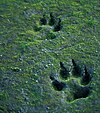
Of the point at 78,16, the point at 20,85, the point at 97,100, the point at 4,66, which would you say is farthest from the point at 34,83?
the point at 78,16

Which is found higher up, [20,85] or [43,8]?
[43,8]

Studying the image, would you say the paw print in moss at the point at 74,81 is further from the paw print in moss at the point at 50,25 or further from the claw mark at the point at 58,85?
the paw print in moss at the point at 50,25

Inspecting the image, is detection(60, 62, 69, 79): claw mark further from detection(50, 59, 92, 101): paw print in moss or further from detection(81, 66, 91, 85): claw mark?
detection(81, 66, 91, 85): claw mark

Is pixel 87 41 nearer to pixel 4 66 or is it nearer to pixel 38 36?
pixel 38 36

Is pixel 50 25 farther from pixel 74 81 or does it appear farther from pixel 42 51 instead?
pixel 74 81

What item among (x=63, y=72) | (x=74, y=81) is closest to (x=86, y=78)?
(x=74, y=81)

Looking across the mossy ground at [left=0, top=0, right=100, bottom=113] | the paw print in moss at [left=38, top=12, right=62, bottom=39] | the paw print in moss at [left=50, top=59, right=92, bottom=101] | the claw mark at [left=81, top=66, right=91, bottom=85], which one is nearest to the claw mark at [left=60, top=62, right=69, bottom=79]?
the paw print in moss at [left=50, top=59, right=92, bottom=101]
